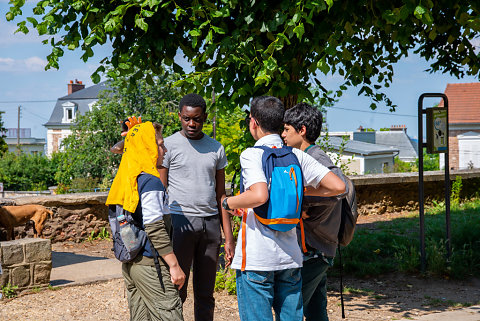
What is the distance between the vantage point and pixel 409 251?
27.8ft

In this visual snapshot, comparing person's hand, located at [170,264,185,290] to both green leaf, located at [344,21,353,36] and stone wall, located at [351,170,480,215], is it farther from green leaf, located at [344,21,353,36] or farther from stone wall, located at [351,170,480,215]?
stone wall, located at [351,170,480,215]

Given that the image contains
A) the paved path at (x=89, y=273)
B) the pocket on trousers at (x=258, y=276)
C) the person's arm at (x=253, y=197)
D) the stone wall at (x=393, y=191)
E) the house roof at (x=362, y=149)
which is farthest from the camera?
the house roof at (x=362, y=149)

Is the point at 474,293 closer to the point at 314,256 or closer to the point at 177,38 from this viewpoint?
the point at 314,256

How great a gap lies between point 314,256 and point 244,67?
2409 millimetres

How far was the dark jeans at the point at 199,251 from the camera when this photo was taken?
444 cm

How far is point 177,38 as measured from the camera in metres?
6.04

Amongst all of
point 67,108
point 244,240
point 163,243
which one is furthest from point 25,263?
point 67,108

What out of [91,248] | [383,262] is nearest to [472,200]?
[383,262]

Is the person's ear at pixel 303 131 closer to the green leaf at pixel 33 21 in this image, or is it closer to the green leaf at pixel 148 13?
the green leaf at pixel 148 13

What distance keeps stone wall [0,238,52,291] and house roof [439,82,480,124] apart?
39235 millimetres

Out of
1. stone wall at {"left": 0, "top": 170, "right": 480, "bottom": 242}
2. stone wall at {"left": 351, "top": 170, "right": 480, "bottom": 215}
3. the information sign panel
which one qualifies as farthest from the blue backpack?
stone wall at {"left": 351, "top": 170, "right": 480, "bottom": 215}

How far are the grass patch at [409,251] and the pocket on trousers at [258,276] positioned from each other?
4.65m

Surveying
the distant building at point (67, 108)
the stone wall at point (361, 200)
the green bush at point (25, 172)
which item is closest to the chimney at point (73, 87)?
the distant building at point (67, 108)

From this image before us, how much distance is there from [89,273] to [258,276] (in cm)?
486
